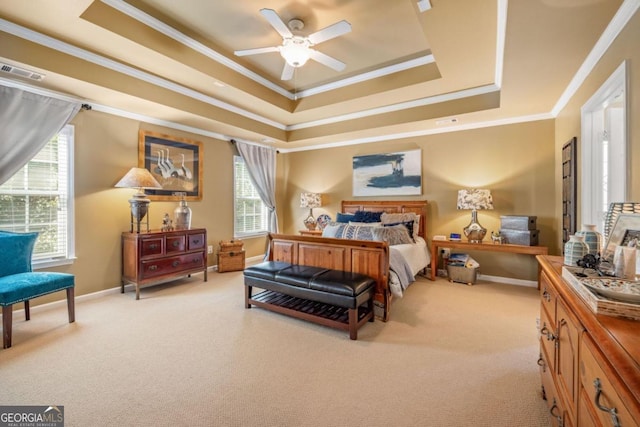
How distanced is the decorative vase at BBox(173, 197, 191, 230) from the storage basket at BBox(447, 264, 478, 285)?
4164mm

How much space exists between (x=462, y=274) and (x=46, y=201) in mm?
5613

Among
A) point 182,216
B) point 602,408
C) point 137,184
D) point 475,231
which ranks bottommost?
point 602,408

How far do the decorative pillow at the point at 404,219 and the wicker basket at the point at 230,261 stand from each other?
8.69ft

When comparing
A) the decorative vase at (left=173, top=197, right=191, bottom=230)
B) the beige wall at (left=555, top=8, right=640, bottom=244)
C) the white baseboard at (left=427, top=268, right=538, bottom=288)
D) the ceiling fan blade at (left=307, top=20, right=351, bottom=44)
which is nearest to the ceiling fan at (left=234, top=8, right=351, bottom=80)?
the ceiling fan blade at (left=307, top=20, right=351, bottom=44)

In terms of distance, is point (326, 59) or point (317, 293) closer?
point (317, 293)

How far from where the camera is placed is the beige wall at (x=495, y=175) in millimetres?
4156

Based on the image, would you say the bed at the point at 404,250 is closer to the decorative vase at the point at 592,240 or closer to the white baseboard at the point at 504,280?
the white baseboard at the point at 504,280

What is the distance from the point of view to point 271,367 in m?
2.17

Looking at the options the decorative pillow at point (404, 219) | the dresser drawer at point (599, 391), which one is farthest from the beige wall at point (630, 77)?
the decorative pillow at point (404, 219)

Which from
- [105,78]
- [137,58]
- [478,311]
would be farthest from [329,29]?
[478,311]

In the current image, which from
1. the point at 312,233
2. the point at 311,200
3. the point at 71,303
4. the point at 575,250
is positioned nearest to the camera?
the point at 575,250

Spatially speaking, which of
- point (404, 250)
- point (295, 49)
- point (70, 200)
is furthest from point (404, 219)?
point (70, 200)

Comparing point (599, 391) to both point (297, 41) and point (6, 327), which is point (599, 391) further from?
point (6, 327)

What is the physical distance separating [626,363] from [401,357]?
182 centimetres
